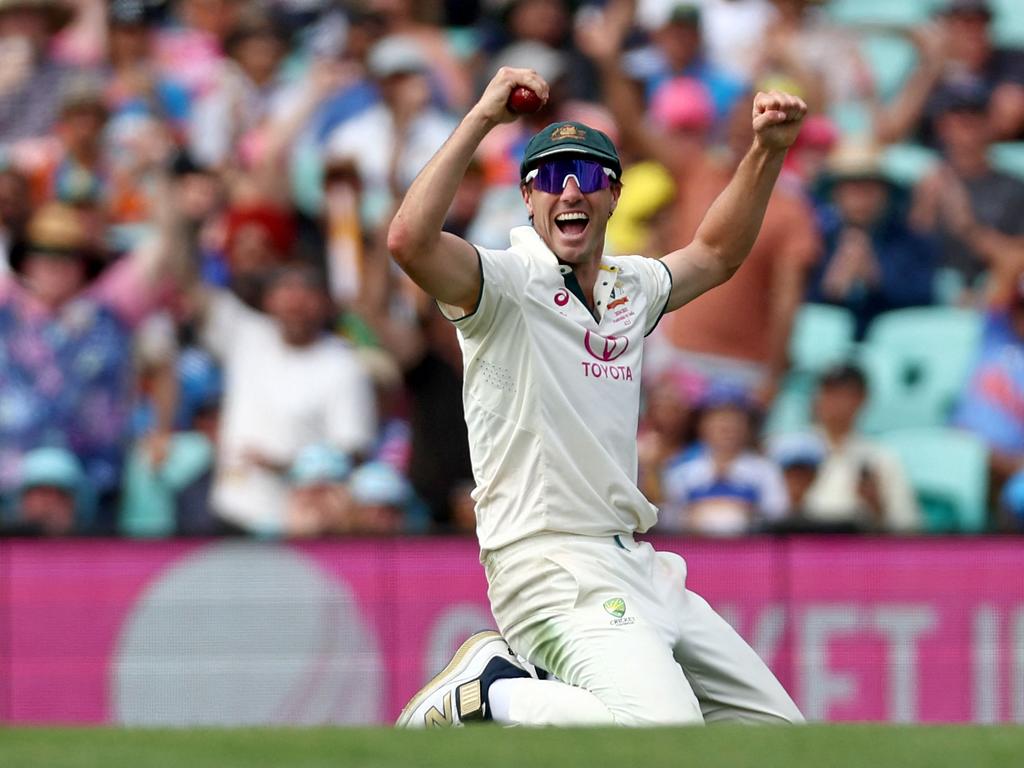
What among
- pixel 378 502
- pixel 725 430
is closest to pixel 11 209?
pixel 378 502

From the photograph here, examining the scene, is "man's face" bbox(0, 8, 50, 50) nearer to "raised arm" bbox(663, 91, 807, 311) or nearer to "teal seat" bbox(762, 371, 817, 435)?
"teal seat" bbox(762, 371, 817, 435)

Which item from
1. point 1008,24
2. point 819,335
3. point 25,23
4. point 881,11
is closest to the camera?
point 819,335

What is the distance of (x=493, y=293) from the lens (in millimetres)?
5898

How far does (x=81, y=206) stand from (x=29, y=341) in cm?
107

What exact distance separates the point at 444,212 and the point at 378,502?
15.4ft

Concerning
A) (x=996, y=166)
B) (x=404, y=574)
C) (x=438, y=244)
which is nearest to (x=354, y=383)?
(x=404, y=574)

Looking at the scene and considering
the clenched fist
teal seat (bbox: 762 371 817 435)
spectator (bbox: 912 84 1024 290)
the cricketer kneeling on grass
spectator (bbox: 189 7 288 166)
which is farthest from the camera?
spectator (bbox: 189 7 288 166)

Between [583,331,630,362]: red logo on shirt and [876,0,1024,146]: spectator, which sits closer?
[583,331,630,362]: red logo on shirt

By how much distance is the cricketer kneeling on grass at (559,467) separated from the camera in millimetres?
5750

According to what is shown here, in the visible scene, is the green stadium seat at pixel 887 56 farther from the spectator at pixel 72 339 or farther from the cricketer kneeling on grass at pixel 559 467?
the cricketer kneeling on grass at pixel 559 467

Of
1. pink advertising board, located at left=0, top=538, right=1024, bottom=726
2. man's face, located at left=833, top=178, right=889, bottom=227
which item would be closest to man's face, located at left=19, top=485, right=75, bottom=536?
pink advertising board, located at left=0, top=538, right=1024, bottom=726

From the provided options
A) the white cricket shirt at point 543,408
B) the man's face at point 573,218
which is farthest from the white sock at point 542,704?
the man's face at point 573,218

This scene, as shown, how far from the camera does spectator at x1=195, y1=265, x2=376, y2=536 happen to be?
10.4 meters

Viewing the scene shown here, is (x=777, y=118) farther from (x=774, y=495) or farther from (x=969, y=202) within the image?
(x=969, y=202)
